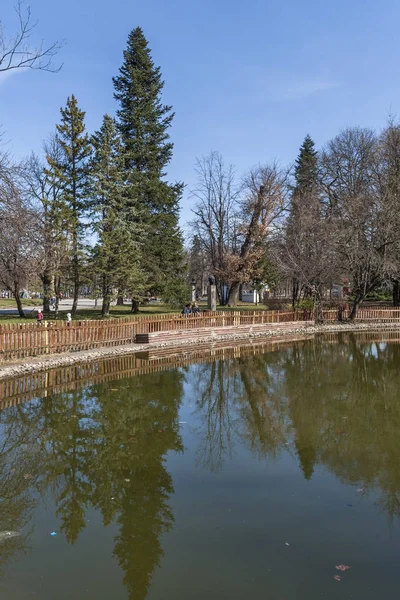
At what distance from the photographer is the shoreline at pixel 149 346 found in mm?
15695

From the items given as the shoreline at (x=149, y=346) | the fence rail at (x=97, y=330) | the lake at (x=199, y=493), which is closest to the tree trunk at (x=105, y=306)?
the fence rail at (x=97, y=330)

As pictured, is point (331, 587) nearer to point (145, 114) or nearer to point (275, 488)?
point (275, 488)

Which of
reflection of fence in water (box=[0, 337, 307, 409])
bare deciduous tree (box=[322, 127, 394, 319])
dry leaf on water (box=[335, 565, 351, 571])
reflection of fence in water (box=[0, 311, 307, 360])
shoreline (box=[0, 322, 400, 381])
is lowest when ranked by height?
dry leaf on water (box=[335, 565, 351, 571])

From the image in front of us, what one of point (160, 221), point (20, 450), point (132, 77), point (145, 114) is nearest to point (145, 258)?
point (160, 221)

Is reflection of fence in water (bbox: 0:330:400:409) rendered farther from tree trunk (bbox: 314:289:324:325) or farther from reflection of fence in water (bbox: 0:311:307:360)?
tree trunk (bbox: 314:289:324:325)

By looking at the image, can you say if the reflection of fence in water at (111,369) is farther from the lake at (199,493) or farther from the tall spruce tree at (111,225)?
the tall spruce tree at (111,225)

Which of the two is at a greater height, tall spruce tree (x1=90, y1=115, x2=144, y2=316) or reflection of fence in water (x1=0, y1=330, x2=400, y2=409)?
tall spruce tree (x1=90, y1=115, x2=144, y2=316)

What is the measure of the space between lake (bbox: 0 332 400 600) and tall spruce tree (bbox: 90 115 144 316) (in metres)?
16.6

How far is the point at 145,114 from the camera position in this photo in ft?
113

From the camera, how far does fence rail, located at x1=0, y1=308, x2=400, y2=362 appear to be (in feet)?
54.2

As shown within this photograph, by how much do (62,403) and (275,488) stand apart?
6.79 m

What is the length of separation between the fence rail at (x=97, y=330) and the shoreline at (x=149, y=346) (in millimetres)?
427

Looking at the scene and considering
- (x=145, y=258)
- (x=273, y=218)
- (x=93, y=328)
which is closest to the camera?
(x=93, y=328)

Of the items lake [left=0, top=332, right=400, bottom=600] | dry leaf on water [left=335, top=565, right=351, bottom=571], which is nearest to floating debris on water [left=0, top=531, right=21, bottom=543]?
lake [left=0, top=332, right=400, bottom=600]
